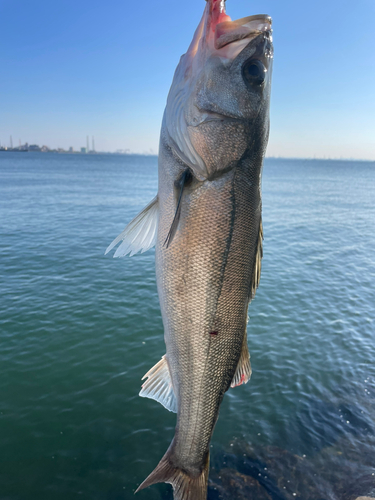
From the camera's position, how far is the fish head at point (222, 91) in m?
2.77

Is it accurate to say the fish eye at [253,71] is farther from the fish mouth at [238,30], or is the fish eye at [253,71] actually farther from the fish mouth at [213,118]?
the fish mouth at [213,118]

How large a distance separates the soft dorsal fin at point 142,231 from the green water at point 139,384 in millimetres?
5521

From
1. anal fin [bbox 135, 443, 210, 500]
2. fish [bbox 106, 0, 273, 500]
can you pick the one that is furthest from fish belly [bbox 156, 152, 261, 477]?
anal fin [bbox 135, 443, 210, 500]

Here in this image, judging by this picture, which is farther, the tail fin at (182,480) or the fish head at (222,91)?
the tail fin at (182,480)

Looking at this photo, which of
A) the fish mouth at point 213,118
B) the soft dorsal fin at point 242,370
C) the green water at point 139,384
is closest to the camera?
the fish mouth at point 213,118

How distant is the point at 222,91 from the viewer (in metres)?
2.81

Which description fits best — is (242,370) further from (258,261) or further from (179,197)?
(179,197)

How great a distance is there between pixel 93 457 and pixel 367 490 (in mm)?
5409

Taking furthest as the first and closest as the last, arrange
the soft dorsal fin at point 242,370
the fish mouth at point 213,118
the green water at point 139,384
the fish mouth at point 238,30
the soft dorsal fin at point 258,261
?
the green water at point 139,384
the soft dorsal fin at point 242,370
the soft dorsal fin at point 258,261
the fish mouth at point 213,118
the fish mouth at point 238,30

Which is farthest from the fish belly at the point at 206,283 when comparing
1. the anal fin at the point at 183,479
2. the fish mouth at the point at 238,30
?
the fish mouth at the point at 238,30

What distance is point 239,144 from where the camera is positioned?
2.87m

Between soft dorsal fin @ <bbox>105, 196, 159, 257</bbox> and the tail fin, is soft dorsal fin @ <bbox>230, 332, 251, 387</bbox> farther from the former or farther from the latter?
soft dorsal fin @ <bbox>105, 196, 159, 257</bbox>

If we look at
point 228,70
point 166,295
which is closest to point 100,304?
point 166,295

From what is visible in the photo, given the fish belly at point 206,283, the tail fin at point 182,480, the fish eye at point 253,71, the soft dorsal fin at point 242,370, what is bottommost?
the tail fin at point 182,480
